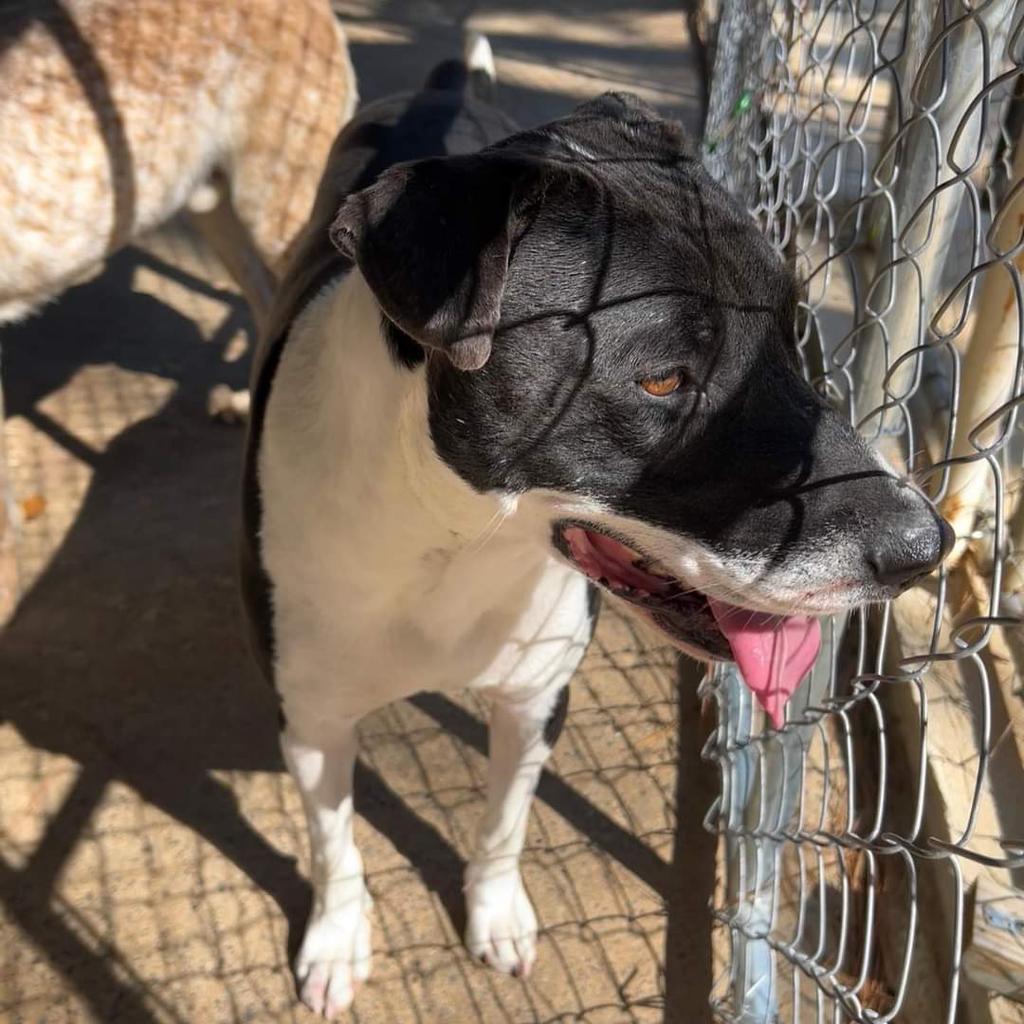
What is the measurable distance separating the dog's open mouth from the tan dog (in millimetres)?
2155

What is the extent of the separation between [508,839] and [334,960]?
17.8 inches

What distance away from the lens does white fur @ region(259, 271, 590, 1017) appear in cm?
169

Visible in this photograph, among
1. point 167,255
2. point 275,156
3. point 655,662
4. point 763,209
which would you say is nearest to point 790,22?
point 763,209

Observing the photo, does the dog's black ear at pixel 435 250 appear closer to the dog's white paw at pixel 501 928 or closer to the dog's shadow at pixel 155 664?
the dog's white paw at pixel 501 928

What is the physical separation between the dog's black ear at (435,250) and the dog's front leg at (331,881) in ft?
3.44

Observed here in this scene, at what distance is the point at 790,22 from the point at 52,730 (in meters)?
2.81

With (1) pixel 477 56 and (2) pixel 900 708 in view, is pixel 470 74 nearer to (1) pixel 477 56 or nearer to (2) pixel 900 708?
(1) pixel 477 56

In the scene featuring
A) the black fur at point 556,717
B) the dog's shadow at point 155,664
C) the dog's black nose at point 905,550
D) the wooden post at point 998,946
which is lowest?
the dog's shadow at point 155,664

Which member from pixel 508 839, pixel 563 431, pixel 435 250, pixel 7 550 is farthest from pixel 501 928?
pixel 7 550

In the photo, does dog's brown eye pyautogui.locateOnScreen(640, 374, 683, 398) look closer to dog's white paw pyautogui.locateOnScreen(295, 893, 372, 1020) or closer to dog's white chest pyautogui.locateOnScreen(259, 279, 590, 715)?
dog's white chest pyautogui.locateOnScreen(259, 279, 590, 715)

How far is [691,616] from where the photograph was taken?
1.71 m

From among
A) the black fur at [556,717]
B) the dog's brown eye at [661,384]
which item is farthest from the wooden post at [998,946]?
the dog's brown eye at [661,384]

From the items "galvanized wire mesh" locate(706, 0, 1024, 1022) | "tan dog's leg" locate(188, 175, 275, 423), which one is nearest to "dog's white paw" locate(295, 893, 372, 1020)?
"galvanized wire mesh" locate(706, 0, 1024, 1022)

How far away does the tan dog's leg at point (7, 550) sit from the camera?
320cm
